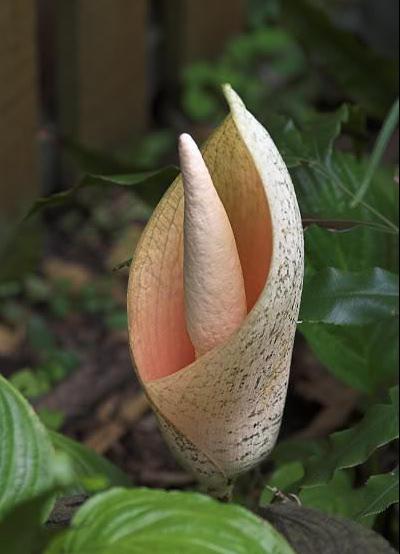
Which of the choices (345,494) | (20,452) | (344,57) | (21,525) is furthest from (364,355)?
(21,525)

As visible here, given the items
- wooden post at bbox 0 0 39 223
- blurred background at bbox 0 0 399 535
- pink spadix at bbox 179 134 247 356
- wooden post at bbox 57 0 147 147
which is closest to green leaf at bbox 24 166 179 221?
blurred background at bbox 0 0 399 535

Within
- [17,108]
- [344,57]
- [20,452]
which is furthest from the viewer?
[17,108]

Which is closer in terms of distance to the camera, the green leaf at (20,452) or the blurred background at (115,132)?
the green leaf at (20,452)

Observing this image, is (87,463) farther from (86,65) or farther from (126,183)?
(86,65)

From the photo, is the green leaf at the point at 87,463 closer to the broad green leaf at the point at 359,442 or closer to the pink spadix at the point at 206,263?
the broad green leaf at the point at 359,442

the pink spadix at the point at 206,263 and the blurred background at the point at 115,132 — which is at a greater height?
the pink spadix at the point at 206,263

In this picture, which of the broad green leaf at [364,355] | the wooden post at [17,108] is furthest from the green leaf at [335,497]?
the wooden post at [17,108]

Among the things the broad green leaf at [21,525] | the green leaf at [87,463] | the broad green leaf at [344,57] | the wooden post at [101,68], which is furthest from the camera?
the wooden post at [101,68]

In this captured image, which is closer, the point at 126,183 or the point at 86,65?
the point at 126,183
